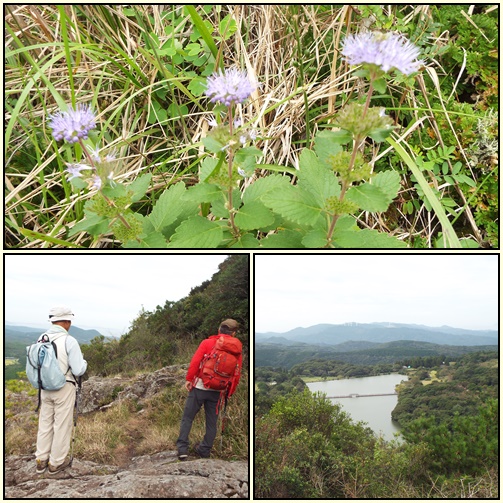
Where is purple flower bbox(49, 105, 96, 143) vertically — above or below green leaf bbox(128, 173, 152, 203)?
above

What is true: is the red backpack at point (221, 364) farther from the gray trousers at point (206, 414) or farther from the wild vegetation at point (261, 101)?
the wild vegetation at point (261, 101)

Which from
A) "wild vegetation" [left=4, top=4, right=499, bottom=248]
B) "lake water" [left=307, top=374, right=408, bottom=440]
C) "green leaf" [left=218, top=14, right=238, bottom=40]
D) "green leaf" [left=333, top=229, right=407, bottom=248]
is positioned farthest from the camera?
"green leaf" [left=218, top=14, right=238, bottom=40]

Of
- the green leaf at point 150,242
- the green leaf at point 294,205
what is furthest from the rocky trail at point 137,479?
the green leaf at point 294,205

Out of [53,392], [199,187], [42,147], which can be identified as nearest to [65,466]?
[53,392]

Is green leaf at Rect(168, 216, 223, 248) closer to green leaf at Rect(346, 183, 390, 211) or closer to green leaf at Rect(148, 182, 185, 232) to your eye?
green leaf at Rect(148, 182, 185, 232)

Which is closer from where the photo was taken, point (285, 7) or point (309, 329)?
point (309, 329)

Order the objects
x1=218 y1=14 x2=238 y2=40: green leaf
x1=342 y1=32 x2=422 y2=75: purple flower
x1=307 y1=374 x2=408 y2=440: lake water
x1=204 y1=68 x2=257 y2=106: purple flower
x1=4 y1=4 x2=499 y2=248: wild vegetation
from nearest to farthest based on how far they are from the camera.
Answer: x1=342 y1=32 x2=422 y2=75: purple flower
x1=204 y1=68 x2=257 y2=106: purple flower
x1=307 y1=374 x2=408 y2=440: lake water
x1=4 y1=4 x2=499 y2=248: wild vegetation
x1=218 y1=14 x2=238 y2=40: green leaf

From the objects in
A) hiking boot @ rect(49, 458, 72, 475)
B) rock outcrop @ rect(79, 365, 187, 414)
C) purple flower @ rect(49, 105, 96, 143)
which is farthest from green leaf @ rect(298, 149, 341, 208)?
hiking boot @ rect(49, 458, 72, 475)

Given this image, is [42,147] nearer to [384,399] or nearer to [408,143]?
[408,143]
